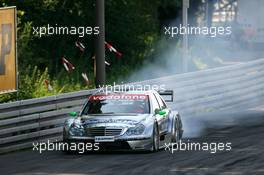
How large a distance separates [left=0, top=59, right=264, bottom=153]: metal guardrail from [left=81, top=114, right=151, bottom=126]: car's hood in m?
1.53

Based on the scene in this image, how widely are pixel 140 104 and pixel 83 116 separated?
1.27 metres

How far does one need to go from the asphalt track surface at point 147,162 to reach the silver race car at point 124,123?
0.92 feet

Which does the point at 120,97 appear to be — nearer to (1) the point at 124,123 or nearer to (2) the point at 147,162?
(1) the point at 124,123

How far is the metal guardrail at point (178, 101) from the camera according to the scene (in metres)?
19.8

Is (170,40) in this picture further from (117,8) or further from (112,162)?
(112,162)

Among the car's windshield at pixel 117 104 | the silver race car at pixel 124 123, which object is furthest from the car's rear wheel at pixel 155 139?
the car's windshield at pixel 117 104

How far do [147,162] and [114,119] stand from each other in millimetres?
1920

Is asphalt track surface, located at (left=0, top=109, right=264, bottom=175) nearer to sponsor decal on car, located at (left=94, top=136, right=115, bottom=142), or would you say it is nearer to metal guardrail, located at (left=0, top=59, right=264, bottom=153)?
sponsor decal on car, located at (left=94, top=136, right=115, bottom=142)

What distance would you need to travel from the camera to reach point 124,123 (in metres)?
18.8

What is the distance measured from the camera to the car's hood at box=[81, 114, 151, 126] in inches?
741

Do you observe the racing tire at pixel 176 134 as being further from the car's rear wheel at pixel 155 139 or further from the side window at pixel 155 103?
the car's rear wheel at pixel 155 139

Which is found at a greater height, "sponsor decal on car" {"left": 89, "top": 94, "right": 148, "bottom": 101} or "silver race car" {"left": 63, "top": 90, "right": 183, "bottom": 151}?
"sponsor decal on car" {"left": 89, "top": 94, "right": 148, "bottom": 101}

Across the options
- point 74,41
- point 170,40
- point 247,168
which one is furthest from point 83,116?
point 170,40

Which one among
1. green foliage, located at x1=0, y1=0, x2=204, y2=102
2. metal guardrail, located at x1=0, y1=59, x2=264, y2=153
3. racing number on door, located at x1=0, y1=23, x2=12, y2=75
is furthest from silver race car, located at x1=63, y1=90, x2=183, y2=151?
green foliage, located at x1=0, y1=0, x2=204, y2=102
